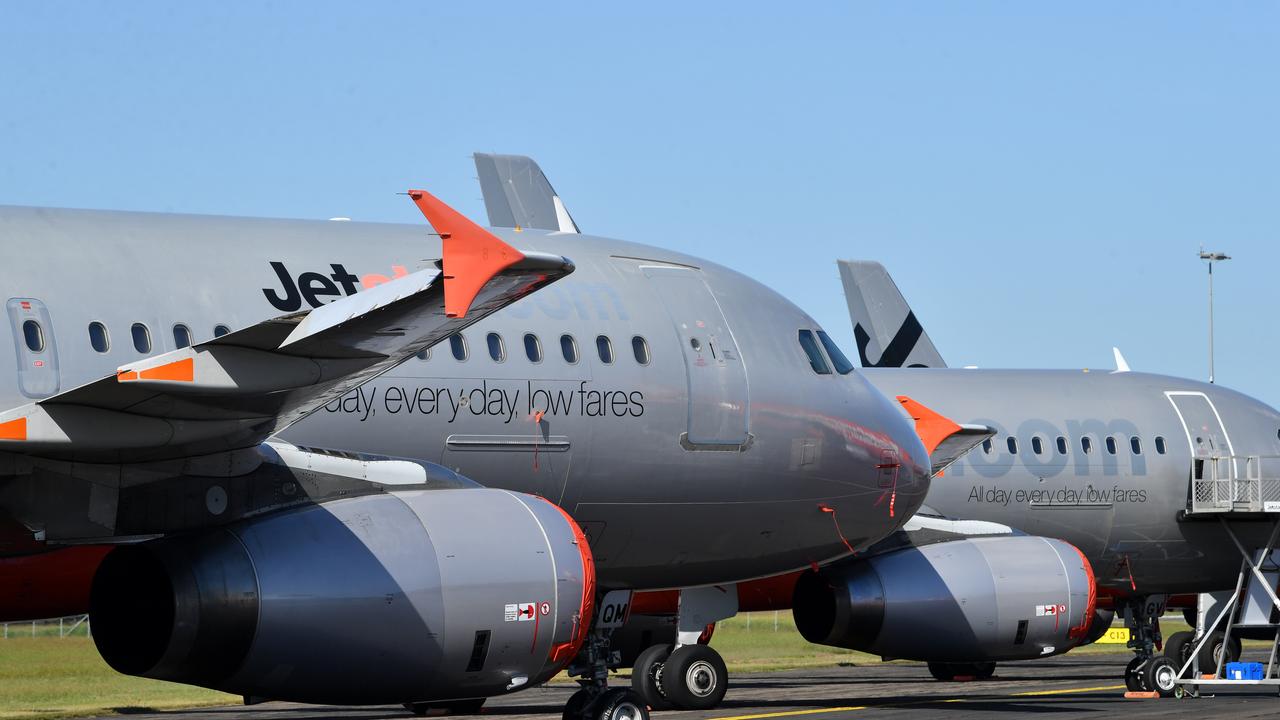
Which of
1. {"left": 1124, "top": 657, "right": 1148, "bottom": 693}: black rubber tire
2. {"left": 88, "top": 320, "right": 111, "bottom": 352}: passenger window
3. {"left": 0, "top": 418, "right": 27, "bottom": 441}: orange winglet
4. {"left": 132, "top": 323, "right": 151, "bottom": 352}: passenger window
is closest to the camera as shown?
{"left": 0, "top": 418, "right": 27, "bottom": 441}: orange winglet

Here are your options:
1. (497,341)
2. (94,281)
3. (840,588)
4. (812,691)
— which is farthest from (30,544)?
(812,691)

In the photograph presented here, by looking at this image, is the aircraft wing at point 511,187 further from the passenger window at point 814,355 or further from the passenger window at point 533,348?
the passenger window at point 533,348

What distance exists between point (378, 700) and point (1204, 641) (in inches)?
659

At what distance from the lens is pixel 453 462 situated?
45.3 feet

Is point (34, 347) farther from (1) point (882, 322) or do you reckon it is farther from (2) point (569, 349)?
(1) point (882, 322)

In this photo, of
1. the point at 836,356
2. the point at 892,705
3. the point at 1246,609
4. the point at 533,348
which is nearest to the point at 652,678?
the point at 892,705

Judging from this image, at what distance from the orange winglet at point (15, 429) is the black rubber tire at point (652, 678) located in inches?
509

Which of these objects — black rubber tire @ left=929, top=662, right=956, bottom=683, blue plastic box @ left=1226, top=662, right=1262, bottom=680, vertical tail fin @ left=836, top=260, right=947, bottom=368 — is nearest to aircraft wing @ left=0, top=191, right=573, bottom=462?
blue plastic box @ left=1226, top=662, right=1262, bottom=680

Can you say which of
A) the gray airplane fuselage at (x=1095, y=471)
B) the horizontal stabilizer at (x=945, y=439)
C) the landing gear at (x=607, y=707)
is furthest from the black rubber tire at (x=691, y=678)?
the landing gear at (x=607, y=707)

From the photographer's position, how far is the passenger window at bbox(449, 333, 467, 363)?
14.0 meters

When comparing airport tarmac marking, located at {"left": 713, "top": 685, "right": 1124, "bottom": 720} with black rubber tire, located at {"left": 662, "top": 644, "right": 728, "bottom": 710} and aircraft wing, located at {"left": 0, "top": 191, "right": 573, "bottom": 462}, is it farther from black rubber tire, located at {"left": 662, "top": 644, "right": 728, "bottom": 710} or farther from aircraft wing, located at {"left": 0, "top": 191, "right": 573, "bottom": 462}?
aircraft wing, located at {"left": 0, "top": 191, "right": 573, "bottom": 462}

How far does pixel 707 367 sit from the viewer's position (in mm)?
15328

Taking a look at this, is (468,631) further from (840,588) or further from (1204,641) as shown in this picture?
(1204,641)

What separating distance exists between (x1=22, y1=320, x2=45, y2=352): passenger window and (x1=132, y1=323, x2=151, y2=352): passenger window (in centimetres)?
67
